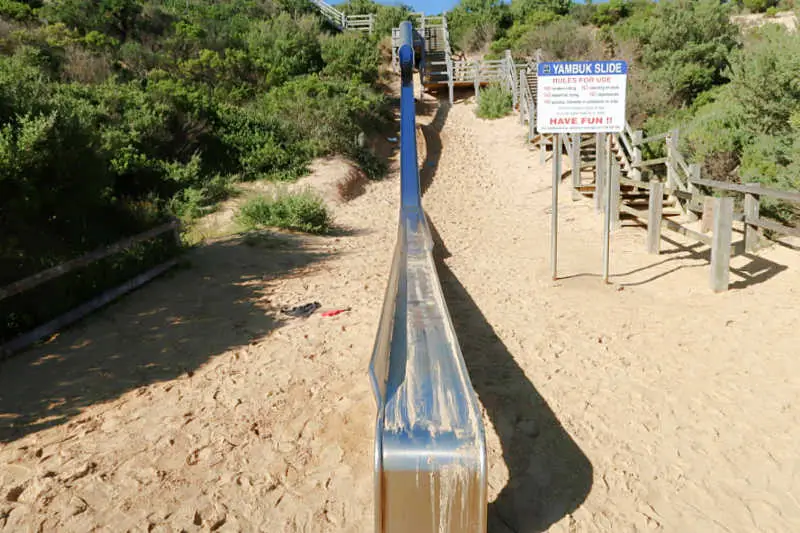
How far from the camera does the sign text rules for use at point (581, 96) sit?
678 cm

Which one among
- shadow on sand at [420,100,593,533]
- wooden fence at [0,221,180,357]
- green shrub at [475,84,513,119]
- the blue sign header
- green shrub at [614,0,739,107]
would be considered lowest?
shadow on sand at [420,100,593,533]

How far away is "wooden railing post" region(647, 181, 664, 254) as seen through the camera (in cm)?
→ 821

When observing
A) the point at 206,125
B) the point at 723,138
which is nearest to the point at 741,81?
the point at 723,138

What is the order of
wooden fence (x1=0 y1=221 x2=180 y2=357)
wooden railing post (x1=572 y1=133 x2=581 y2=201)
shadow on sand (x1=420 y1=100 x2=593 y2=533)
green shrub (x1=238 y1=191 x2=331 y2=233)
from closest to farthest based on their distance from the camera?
shadow on sand (x1=420 y1=100 x2=593 y2=533)
wooden fence (x1=0 y1=221 x2=180 y2=357)
green shrub (x1=238 y1=191 x2=331 y2=233)
wooden railing post (x1=572 y1=133 x2=581 y2=201)

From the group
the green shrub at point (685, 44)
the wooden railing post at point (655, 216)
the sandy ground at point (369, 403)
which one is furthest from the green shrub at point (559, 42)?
the sandy ground at point (369, 403)

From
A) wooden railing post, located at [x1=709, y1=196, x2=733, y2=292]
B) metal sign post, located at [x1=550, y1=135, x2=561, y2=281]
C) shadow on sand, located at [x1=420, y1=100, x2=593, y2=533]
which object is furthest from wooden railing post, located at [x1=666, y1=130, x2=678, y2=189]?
shadow on sand, located at [x1=420, y1=100, x2=593, y2=533]

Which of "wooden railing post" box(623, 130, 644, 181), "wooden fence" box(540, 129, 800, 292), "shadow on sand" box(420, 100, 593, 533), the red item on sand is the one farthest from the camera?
"wooden railing post" box(623, 130, 644, 181)

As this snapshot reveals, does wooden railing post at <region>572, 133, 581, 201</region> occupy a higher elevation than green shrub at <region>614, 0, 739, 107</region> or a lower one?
lower

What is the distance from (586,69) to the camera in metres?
6.80

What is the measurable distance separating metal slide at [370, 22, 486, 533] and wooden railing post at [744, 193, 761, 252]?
15.8 ft

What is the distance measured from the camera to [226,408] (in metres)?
4.29

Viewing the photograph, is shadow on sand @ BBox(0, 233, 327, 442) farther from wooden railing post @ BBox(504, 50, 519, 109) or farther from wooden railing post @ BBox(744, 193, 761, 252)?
wooden railing post @ BBox(504, 50, 519, 109)

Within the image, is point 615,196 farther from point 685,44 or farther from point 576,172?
point 685,44

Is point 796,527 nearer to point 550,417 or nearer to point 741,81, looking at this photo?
point 550,417
